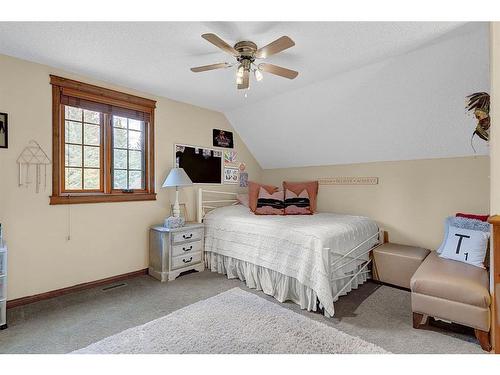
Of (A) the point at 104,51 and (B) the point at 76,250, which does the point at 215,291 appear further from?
(A) the point at 104,51

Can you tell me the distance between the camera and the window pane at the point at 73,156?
276cm

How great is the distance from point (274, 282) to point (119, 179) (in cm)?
220

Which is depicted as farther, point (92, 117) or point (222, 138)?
point (222, 138)

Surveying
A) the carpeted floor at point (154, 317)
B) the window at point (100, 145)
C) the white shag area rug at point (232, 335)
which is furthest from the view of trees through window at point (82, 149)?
the white shag area rug at point (232, 335)

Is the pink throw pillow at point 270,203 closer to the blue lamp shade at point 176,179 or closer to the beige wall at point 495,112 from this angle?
the blue lamp shade at point 176,179

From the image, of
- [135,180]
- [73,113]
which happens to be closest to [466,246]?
[135,180]

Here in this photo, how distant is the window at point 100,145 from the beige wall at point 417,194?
2.82 meters

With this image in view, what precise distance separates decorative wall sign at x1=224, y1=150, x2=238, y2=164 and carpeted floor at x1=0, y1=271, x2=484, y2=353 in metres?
2.02

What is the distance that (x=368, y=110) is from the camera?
3092mm

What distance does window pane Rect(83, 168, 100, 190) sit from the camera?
114 inches

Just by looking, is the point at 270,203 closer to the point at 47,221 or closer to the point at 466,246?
the point at 466,246

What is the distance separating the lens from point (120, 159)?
316 centimetres
